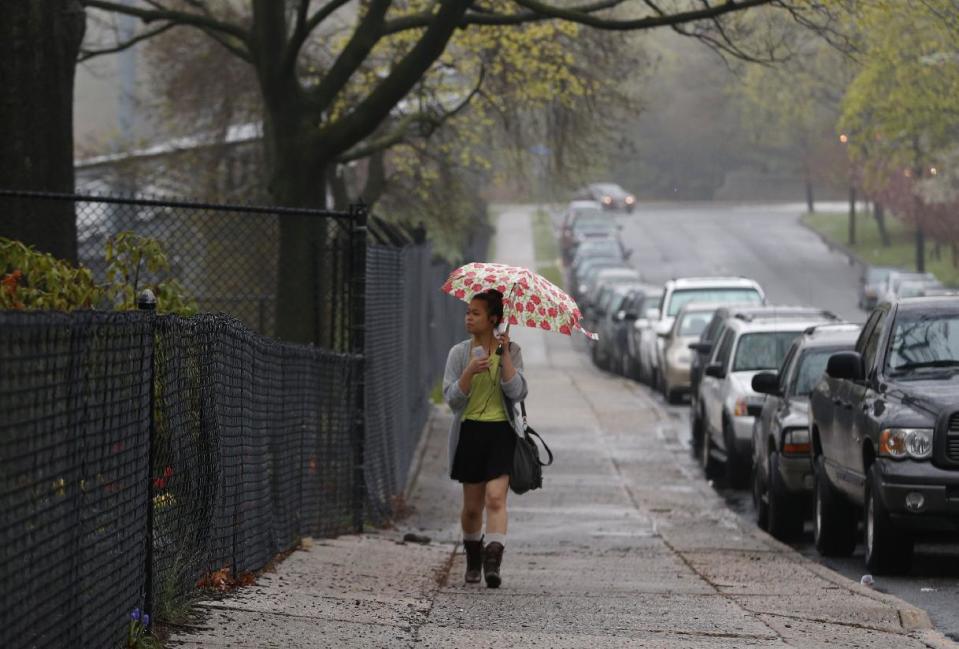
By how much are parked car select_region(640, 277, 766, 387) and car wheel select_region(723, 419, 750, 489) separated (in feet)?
36.8

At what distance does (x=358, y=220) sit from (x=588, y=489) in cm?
709

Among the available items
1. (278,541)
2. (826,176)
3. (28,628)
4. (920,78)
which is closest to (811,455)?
(278,541)

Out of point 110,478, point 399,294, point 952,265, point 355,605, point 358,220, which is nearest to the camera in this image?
point 110,478

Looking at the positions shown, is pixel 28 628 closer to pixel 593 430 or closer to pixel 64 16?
pixel 64 16

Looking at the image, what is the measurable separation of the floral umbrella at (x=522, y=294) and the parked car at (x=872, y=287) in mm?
47110

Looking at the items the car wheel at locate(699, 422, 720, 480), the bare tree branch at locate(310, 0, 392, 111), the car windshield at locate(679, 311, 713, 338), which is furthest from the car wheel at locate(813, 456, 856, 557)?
the car windshield at locate(679, 311, 713, 338)

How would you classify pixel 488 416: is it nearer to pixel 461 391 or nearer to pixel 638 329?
→ pixel 461 391

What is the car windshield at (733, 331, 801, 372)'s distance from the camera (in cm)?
1997

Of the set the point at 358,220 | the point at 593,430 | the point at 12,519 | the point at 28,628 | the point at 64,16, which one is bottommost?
the point at 593,430

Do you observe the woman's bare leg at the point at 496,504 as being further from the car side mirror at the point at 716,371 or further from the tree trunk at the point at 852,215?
the tree trunk at the point at 852,215

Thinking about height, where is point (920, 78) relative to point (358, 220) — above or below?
above

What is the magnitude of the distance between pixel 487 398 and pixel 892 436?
2718 millimetres

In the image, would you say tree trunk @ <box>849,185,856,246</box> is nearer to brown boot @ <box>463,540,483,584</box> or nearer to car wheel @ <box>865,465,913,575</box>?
car wheel @ <box>865,465,913,575</box>

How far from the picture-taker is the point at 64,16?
583 inches
